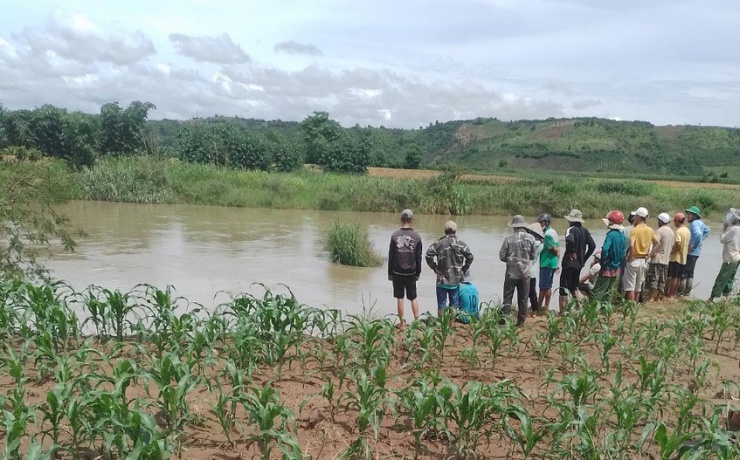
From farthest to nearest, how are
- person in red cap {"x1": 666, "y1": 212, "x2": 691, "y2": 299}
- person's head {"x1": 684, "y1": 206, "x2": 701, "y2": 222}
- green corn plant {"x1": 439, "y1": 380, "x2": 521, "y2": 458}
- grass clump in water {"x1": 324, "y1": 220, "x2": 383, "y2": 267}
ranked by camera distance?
grass clump in water {"x1": 324, "y1": 220, "x2": 383, "y2": 267}
person's head {"x1": 684, "y1": 206, "x2": 701, "y2": 222}
person in red cap {"x1": 666, "y1": 212, "x2": 691, "y2": 299}
green corn plant {"x1": 439, "y1": 380, "x2": 521, "y2": 458}

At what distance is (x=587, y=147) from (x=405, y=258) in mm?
94744

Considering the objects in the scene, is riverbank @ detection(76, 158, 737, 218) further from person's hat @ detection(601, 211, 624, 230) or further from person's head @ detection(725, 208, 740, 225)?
person's hat @ detection(601, 211, 624, 230)

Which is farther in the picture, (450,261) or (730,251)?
(730,251)

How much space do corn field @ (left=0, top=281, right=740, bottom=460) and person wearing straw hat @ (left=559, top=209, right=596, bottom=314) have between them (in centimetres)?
167

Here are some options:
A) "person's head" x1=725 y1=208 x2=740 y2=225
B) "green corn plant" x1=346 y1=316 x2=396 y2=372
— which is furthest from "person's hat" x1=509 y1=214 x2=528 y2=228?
"person's head" x1=725 y1=208 x2=740 y2=225

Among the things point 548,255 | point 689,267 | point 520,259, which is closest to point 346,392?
point 520,259

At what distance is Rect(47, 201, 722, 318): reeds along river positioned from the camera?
1233 centimetres

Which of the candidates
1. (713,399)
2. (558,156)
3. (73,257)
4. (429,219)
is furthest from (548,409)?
(558,156)

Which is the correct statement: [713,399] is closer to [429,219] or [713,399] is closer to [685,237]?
[685,237]

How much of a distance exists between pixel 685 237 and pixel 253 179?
25510 mm

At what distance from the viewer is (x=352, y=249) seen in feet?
51.0

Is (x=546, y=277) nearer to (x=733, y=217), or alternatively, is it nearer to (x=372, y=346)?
(x=733, y=217)

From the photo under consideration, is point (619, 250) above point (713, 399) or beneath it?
above

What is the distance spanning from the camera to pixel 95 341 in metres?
6.34
